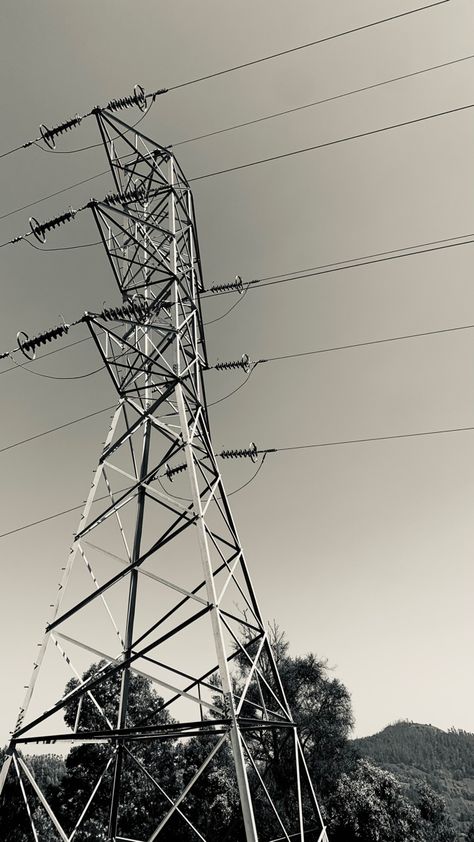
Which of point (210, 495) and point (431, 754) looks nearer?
point (210, 495)

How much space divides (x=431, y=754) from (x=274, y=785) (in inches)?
5882

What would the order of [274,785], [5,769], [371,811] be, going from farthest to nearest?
[274,785]
[371,811]
[5,769]

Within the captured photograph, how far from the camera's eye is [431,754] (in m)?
137

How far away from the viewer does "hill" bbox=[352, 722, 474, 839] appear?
364 ft

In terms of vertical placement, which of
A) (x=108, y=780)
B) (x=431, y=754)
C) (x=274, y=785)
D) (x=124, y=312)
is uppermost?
(x=124, y=312)

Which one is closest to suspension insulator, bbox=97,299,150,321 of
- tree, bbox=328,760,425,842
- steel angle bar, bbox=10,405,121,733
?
steel angle bar, bbox=10,405,121,733

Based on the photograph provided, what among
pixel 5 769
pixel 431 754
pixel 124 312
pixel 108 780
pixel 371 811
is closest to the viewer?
pixel 5 769

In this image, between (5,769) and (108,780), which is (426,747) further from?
(5,769)

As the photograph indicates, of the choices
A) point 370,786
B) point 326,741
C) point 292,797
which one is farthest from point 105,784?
point 370,786

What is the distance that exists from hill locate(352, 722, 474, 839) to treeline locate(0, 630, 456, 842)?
97094 millimetres

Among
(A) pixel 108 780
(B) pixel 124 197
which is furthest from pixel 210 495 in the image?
(A) pixel 108 780

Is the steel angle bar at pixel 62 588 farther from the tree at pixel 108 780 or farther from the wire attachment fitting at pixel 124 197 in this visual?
the tree at pixel 108 780

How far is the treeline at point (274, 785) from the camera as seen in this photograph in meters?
20.5

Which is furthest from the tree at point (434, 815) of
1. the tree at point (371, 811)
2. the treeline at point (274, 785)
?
the tree at point (371, 811)
